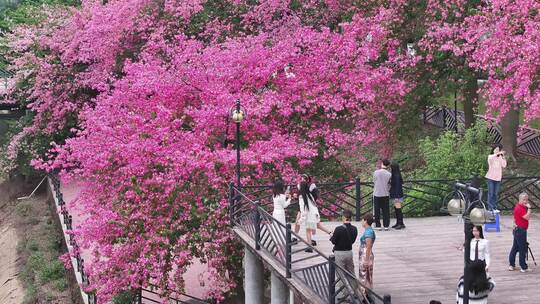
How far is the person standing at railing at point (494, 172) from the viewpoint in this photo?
18.2 m

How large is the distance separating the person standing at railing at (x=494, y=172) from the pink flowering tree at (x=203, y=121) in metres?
4.66

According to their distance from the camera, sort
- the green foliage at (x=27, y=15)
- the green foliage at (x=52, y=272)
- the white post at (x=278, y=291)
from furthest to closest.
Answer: the green foliage at (x=27, y=15)
the green foliage at (x=52, y=272)
the white post at (x=278, y=291)

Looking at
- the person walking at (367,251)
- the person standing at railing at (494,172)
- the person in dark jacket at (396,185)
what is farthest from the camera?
the person standing at railing at (494,172)

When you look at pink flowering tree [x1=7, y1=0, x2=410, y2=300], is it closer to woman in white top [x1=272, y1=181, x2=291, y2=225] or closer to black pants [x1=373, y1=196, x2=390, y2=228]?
black pants [x1=373, y1=196, x2=390, y2=228]

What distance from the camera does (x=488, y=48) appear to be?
20.5 meters

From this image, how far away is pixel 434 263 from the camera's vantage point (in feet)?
50.5

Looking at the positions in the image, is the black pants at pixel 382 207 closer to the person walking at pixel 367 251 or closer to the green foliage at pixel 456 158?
the person walking at pixel 367 251

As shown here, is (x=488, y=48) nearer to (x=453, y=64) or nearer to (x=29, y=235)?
(x=453, y=64)

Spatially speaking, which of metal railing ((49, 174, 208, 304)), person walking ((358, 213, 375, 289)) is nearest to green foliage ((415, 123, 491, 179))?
metal railing ((49, 174, 208, 304))

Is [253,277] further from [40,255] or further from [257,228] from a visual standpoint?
[40,255]

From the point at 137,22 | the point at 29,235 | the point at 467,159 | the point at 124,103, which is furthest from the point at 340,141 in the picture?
the point at 29,235

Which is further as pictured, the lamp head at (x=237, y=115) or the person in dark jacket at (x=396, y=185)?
the person in dark jacket at (x=396, y=185)

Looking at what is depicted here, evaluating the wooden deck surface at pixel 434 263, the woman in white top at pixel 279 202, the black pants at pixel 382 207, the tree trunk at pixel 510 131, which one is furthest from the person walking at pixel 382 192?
the tree trunk at pixel 510 131

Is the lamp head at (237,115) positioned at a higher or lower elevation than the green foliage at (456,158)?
lower
